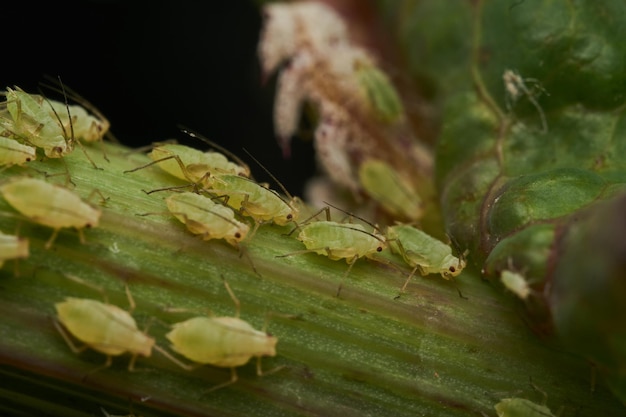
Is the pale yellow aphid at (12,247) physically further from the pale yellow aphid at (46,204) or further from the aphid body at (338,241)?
the aphid body at (338,241)

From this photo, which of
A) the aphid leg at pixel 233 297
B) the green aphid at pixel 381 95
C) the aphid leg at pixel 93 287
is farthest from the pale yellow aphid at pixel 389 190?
the aphid leg at pixel 93 287

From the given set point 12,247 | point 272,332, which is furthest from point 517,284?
point 12,247

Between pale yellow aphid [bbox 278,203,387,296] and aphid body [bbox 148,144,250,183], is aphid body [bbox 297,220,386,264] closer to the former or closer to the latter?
pale yellow aphid [bbox 278,203,387,296]

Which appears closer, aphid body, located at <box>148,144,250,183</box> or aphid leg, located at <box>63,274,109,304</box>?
aphid leg, located at <box>63,274,109,304</box>

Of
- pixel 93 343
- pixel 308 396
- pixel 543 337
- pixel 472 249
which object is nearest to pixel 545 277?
pixel 543 337

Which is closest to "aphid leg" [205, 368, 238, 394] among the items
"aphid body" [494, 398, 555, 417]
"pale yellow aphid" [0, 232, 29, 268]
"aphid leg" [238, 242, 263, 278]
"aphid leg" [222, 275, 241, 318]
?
"aphid leg" [222, 275, 241, 318]

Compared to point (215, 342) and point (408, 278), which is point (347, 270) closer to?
point (408, 278)
